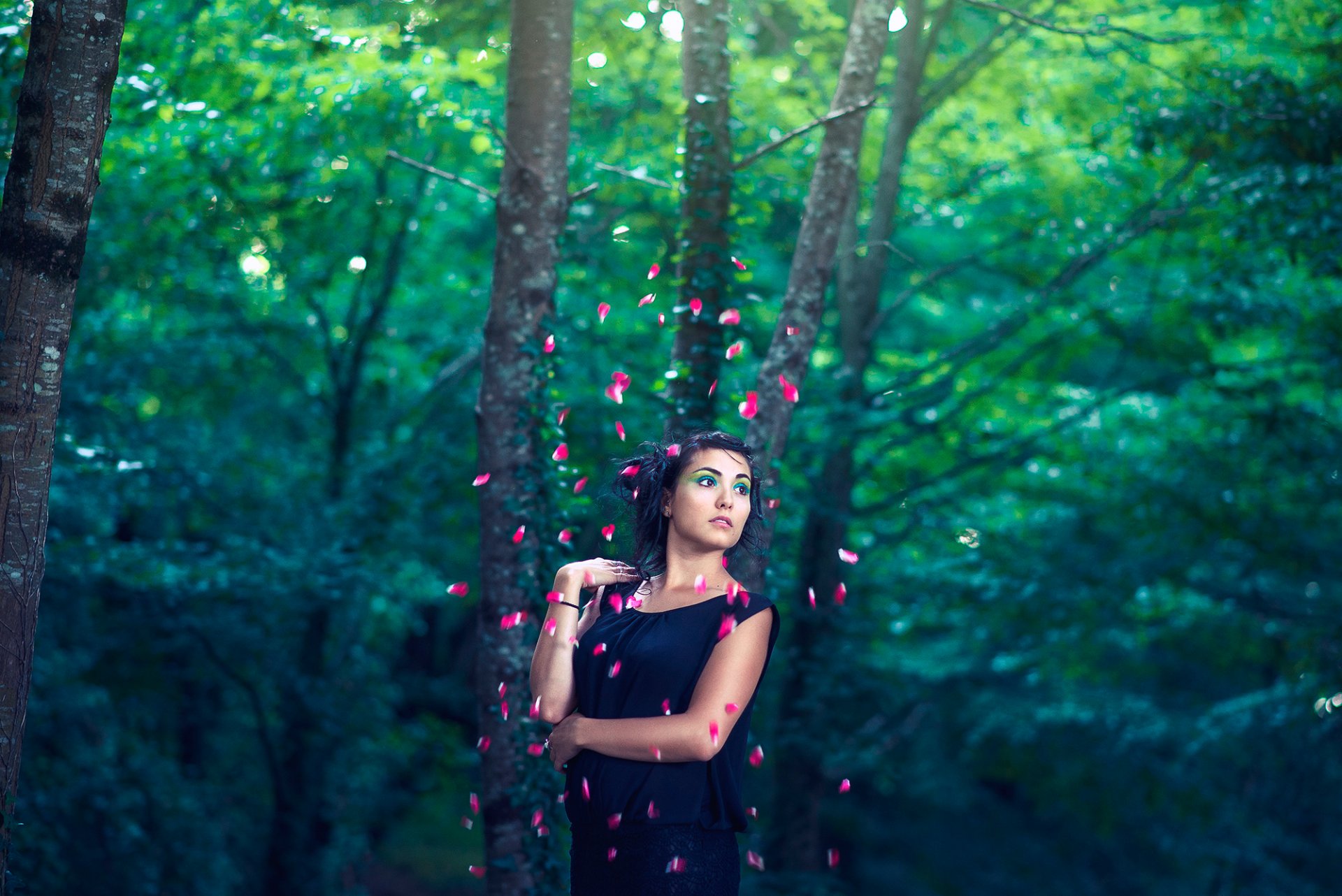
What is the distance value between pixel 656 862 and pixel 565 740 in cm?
36

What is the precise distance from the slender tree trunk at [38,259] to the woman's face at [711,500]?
5.41ft

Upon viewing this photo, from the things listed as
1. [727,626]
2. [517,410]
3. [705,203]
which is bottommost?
[727,626]

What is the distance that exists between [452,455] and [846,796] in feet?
26.9

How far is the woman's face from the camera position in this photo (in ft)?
8.96

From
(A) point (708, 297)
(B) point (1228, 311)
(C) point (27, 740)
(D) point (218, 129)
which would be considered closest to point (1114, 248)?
(B) point (1228, 311)

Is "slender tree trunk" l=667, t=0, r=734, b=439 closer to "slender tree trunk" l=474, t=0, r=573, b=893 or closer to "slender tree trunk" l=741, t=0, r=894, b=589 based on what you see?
"slender tree trunk" l=741, t=0, r=894, b=589

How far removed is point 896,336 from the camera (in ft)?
41.9

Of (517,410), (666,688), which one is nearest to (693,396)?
(517,410)

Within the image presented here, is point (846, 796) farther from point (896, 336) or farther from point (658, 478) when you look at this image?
Result: point (658, 478)

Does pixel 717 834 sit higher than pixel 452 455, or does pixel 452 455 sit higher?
pixel 452 455

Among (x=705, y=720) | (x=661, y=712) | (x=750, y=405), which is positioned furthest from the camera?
(x=750, y=405)

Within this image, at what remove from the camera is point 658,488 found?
290cm

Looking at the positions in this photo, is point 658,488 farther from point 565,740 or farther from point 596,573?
point 565,740

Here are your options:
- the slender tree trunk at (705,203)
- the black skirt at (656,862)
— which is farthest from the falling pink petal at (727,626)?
the slender tree trunk at (705,203)
